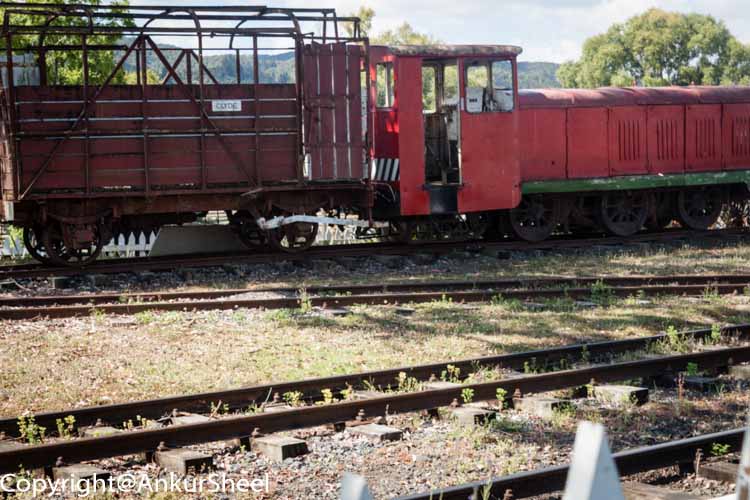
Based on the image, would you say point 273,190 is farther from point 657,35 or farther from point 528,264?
point 657,35

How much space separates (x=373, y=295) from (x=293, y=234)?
4643 millimetres

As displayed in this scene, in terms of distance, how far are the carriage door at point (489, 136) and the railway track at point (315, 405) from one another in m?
8.12

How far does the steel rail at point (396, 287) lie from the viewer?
1218 cm

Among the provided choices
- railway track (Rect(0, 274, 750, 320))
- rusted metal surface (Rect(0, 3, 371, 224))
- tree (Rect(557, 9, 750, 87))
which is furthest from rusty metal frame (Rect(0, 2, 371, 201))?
tree (Rect(557, 9, 750, 87))

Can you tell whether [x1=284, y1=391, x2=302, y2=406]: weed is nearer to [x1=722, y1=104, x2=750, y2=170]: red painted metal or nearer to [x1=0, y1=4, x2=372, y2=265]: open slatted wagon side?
[x1=0, y1=4, x2=372, y2=265]: open slatted wagon side

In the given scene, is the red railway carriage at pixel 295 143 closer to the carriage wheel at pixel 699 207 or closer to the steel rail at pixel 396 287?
the carriage wheel at pixel 699 207

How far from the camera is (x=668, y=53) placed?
350 ft

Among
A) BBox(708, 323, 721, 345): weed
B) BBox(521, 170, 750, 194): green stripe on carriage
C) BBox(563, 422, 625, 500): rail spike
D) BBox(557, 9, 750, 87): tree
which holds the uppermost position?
BBox(557, 9, 750, 87): tree

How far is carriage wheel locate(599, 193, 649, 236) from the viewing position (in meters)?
19.5

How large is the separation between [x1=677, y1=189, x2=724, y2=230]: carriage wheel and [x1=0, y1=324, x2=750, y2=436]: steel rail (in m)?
11.1

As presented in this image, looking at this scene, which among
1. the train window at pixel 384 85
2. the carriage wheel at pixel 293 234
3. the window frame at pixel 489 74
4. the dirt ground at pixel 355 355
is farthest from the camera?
the window frame at pixel 489 74

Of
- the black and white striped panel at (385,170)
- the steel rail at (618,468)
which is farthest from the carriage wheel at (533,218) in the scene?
the steel rail at (618,468)

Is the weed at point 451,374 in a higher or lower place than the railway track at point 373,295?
lower

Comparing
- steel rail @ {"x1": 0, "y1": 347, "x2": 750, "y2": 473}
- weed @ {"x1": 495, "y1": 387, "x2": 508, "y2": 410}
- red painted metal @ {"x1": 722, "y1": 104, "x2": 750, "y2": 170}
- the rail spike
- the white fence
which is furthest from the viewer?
red painted metal @ {"x1": 722, "y1": 104, "x2": 750, "y2": 170}
